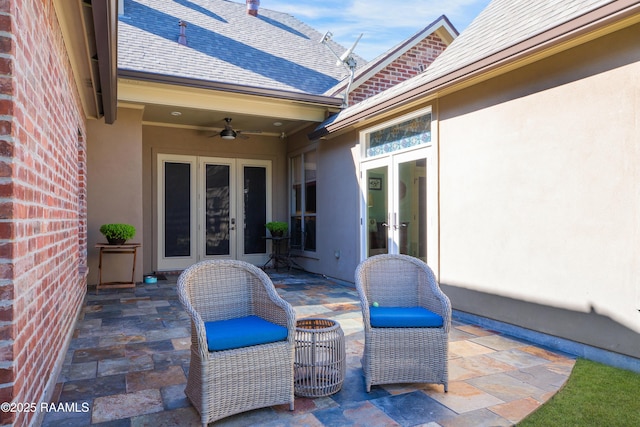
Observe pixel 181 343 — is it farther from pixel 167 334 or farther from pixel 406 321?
pixel 406 321

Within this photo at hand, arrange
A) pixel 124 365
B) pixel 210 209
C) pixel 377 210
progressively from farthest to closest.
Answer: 1. pixel 210 209
2. pixel 377 210
3. pixel 124 365

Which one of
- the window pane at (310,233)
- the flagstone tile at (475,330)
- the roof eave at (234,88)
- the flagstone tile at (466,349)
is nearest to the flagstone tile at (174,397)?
Answer: the flagstone tile at (466,349)

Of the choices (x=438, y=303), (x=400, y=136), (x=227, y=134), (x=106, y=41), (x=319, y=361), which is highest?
(x=227, y=134)

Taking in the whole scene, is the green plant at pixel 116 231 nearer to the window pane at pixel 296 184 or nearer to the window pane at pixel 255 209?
the window pane at pixel 255 209

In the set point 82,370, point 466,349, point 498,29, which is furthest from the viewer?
point 498,29

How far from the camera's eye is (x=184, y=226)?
8539 millimetres

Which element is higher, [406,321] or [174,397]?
[406,321]

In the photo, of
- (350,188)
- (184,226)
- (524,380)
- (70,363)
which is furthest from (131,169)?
(524,380)

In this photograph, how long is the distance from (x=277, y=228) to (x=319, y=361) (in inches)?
235

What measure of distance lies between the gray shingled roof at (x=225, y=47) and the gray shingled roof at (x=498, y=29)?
86.0 inches

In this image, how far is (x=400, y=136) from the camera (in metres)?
5.87

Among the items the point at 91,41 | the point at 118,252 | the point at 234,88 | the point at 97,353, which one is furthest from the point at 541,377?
the point at 118,252

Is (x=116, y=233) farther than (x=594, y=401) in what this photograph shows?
Yes

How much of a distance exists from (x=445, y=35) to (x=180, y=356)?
7853 millimetres
